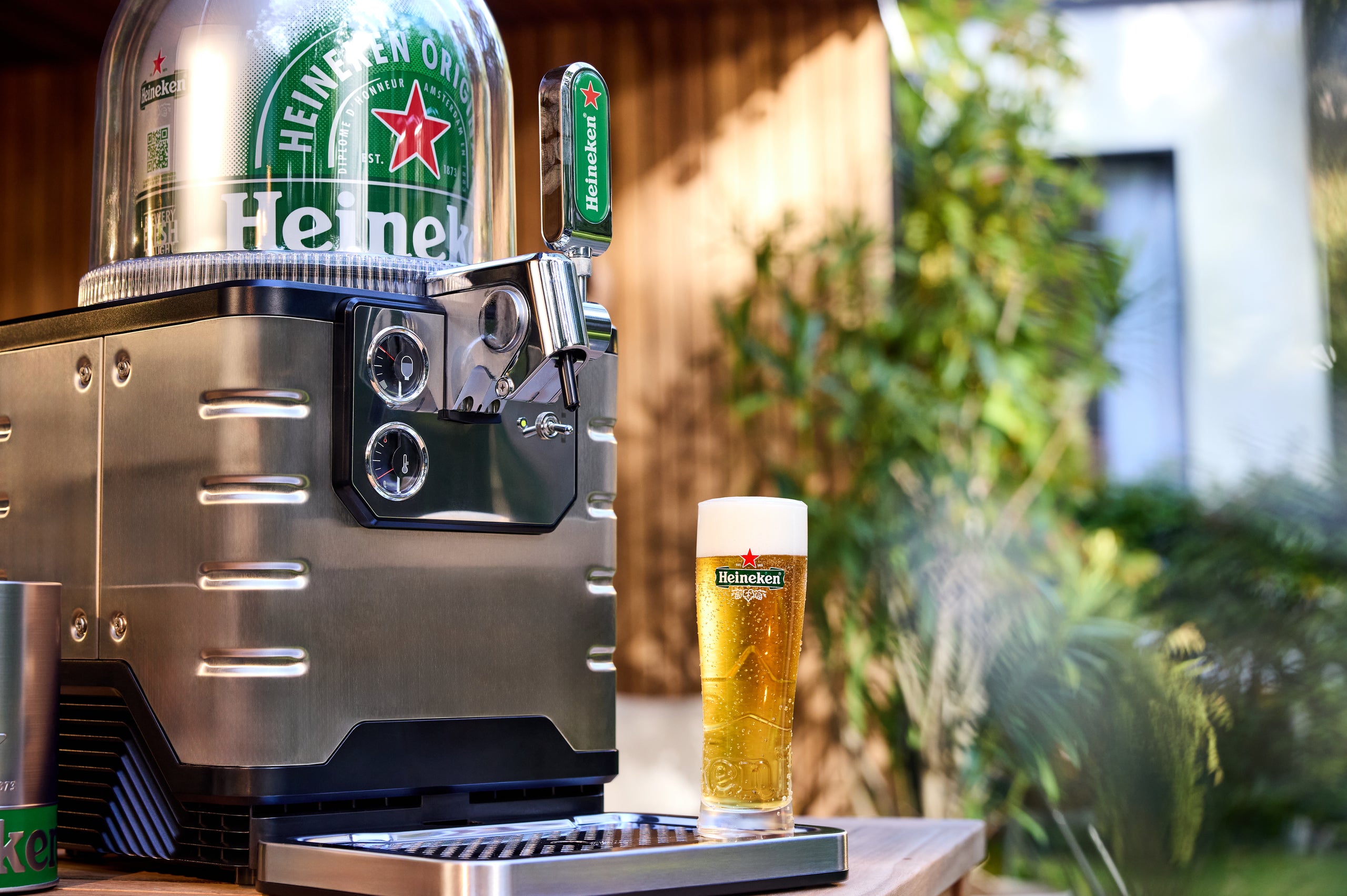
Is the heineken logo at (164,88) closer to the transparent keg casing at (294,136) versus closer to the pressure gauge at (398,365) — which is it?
the transparent keg casing at (294,136)

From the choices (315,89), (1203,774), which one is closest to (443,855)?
(315,89)

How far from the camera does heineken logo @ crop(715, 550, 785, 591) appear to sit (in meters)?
0.74

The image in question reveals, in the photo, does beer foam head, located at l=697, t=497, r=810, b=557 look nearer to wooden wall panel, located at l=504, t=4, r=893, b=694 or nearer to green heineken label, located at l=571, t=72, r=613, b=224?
green heineken label, located at l=571, t=72, r=613, b=224

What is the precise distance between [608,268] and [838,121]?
81 centimetres

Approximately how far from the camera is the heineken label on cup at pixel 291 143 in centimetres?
84

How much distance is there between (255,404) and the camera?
2.42ft

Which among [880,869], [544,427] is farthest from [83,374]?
[880,869]

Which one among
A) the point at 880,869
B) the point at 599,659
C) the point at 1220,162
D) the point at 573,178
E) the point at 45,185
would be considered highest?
the point at 45,185

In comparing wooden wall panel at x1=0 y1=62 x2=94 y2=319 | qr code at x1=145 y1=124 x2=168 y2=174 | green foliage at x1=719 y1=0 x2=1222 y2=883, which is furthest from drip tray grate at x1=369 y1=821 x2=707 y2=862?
wooden wall panel at x1=0 y1=62 x2=94 y2=319

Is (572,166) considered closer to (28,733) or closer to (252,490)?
(252,490)

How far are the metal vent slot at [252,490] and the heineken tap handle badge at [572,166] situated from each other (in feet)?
0.61

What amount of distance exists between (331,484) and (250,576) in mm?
64

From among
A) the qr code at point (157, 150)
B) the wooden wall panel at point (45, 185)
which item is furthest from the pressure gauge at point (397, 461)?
the wooden wall panel at point (45, 185)

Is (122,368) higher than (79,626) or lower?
higher
